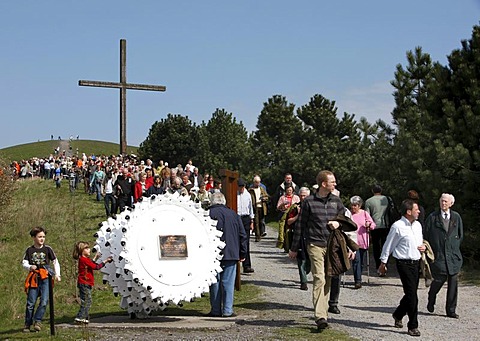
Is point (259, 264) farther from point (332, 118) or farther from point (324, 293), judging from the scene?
point (332, 118)

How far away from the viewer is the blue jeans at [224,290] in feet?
34.9

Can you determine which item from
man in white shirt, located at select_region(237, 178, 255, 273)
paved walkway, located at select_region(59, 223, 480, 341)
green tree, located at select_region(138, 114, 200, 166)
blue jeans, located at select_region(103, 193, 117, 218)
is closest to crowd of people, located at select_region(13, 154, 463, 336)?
paved walkway, located at select_region(59, 223, 480, 341)

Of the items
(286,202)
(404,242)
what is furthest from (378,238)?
(404,242)

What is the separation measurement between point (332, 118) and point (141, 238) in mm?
21841

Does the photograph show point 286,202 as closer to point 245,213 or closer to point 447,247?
point 245,213

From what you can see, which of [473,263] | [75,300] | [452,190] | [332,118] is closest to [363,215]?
[452,190]

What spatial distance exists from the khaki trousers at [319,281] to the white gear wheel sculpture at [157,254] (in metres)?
1.31

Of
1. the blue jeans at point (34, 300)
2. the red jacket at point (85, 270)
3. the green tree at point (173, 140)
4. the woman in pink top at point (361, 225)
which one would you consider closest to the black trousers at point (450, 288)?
the woman in pink top at point (361, 225)

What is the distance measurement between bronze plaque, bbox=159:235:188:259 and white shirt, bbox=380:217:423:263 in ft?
8.82

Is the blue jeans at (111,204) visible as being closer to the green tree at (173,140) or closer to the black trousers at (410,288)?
the black trousers at (410,288)

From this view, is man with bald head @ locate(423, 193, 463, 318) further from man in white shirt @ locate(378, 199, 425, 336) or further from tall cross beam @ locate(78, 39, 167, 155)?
tall cross beam @ locate(78, 39, 167, 155)

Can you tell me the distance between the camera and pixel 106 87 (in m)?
26.4

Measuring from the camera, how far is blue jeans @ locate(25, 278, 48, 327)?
10227 mm

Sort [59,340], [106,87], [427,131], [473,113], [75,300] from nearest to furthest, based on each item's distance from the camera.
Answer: [59,340] → [75,300] → [473,113] → [427,131] → [106,87]
